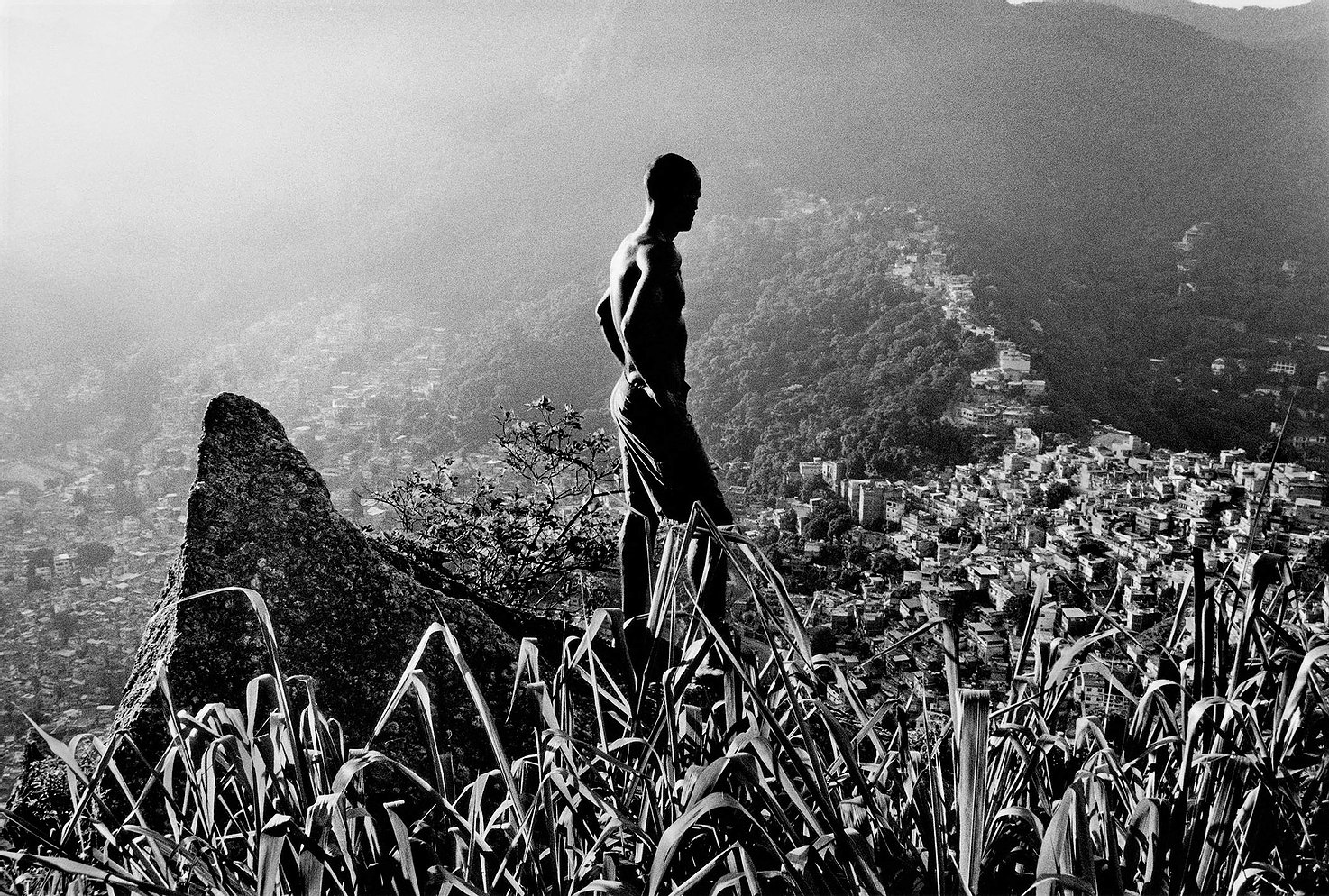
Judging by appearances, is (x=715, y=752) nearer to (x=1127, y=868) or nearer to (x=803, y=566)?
(x=1127, y=868)

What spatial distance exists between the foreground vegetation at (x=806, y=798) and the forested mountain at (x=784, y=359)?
847cm

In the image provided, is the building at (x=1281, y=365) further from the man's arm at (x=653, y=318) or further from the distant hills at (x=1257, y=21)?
the distant hills at (x=1257, y=21)

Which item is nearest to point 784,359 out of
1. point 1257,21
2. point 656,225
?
point 656,225

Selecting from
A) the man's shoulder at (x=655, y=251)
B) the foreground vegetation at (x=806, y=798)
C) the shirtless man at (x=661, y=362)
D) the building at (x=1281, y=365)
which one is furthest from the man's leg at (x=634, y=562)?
the building at (x=1281, y=365)

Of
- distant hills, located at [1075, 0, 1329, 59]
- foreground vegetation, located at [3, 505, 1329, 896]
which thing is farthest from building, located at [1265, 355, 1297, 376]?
distant hills, located at [1075, 0, 1329, 59]

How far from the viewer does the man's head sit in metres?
2.72

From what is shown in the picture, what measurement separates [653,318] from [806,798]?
1649mm

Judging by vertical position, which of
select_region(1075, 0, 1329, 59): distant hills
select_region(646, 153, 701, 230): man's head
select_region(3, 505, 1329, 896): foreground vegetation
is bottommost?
select_region(3, 505, 1329, 896): foreground vegetation

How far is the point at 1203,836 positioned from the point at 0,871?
173 centimetres

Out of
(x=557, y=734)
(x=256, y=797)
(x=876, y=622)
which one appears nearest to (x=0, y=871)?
(x=256, y=797)

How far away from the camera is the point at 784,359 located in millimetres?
14688

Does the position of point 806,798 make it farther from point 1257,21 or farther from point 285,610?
point 1257,21

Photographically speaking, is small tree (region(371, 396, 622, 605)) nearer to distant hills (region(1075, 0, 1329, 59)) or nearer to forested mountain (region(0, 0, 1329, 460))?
forested mountain (region(0, 0, 1329, 460))

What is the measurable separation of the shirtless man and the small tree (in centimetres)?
216
